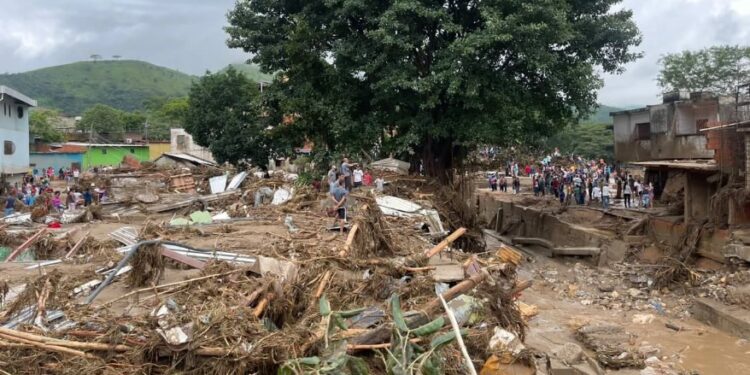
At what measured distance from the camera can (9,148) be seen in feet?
83.3

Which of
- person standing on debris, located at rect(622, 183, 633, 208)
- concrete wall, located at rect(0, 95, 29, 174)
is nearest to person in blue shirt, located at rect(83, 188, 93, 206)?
concrete wall, located at rect(0, 95, 29, 174)

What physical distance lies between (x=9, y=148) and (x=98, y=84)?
105 meters

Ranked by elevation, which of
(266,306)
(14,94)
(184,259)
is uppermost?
(14,94)

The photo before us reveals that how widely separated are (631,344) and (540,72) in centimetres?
843

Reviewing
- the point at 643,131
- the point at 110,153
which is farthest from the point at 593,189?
the point at 110,153

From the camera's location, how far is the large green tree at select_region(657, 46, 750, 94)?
3478 centimetres

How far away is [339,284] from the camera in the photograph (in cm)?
623

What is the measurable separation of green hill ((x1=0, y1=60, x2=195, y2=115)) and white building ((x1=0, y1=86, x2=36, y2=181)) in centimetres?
7846

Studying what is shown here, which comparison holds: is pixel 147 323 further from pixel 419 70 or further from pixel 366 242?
pixel 419 70

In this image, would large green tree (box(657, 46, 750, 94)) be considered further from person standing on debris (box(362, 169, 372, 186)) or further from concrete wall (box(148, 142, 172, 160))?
concrete wall (box(148, 142, 172, 160))

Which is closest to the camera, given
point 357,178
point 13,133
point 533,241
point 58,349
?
point 58,349

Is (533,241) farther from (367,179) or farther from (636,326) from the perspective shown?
(367,179)

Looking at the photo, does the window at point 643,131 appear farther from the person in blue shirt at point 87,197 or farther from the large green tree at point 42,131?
the large green tree at point 42,131

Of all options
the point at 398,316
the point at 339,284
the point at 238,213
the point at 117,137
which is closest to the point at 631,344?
the point at 339,284
